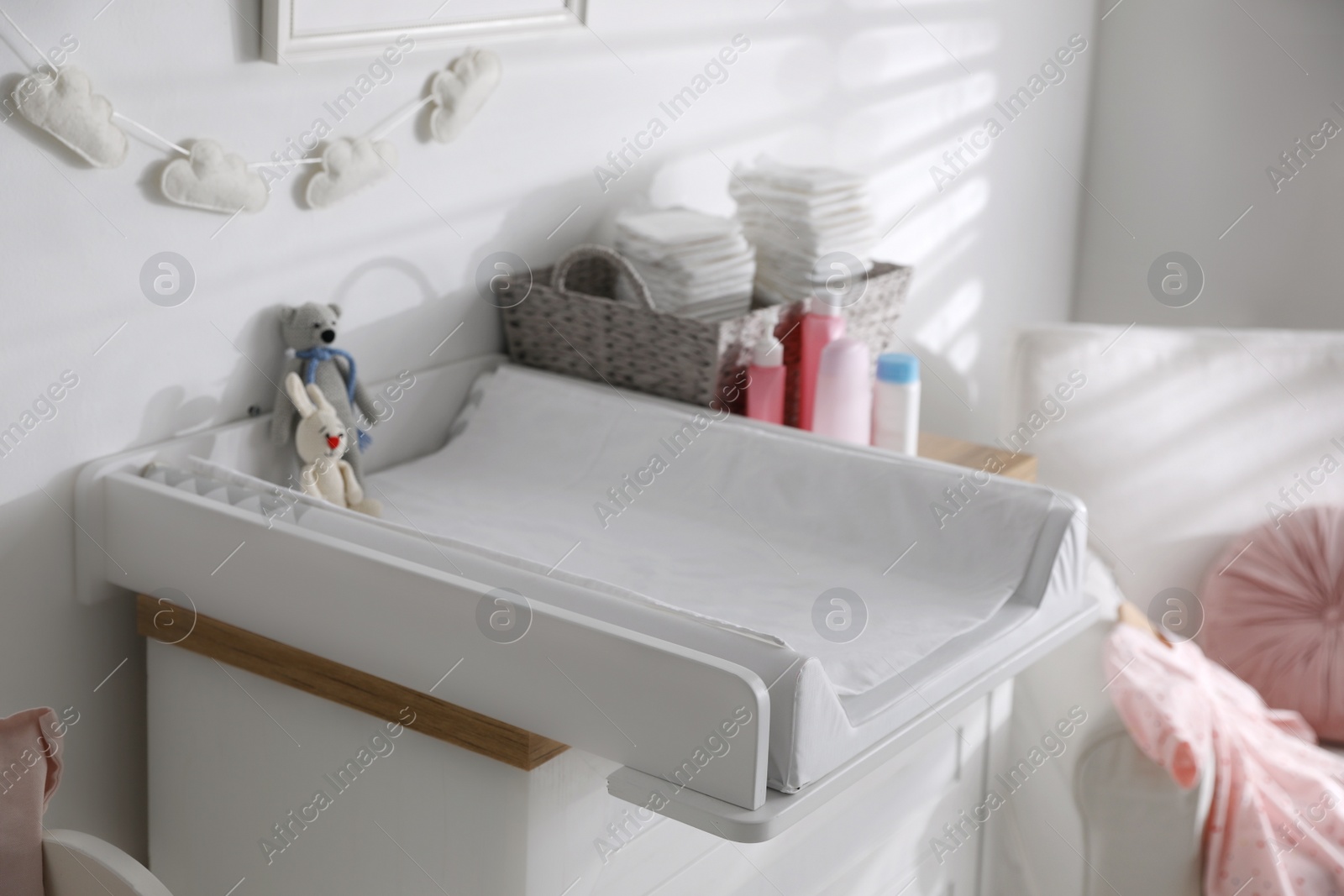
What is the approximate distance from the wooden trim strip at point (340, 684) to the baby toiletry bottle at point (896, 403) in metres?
0.72

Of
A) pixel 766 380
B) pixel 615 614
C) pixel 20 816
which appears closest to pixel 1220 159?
pixel 766 380

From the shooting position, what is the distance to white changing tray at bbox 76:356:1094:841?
3.22ft

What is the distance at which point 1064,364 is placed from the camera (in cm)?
211

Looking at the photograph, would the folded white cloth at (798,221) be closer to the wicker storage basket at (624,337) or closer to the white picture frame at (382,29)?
the wicker storage basket at (624,337)

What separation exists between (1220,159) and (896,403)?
1.37 m

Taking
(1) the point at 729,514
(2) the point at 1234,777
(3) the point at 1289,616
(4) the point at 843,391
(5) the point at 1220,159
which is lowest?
(2) the point at 1234,777

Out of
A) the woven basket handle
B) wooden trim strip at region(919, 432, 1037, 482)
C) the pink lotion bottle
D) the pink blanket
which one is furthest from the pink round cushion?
the woven basket handle

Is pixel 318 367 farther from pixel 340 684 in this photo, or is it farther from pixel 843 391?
pixel 843 391

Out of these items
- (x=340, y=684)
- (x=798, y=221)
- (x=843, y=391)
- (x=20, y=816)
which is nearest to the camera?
(x=20, y=816)

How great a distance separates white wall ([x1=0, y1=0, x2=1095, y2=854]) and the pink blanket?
917 mm

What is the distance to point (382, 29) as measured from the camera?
4.69ft

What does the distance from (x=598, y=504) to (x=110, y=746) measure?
0.57 m

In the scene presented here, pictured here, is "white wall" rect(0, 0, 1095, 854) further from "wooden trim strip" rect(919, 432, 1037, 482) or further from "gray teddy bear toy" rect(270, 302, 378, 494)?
"wooden trim strip" rect(919, 432, 1037, 482)

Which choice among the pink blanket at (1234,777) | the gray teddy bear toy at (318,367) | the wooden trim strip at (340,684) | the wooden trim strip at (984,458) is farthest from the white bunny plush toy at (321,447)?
the pink blanket at (1234,777)
